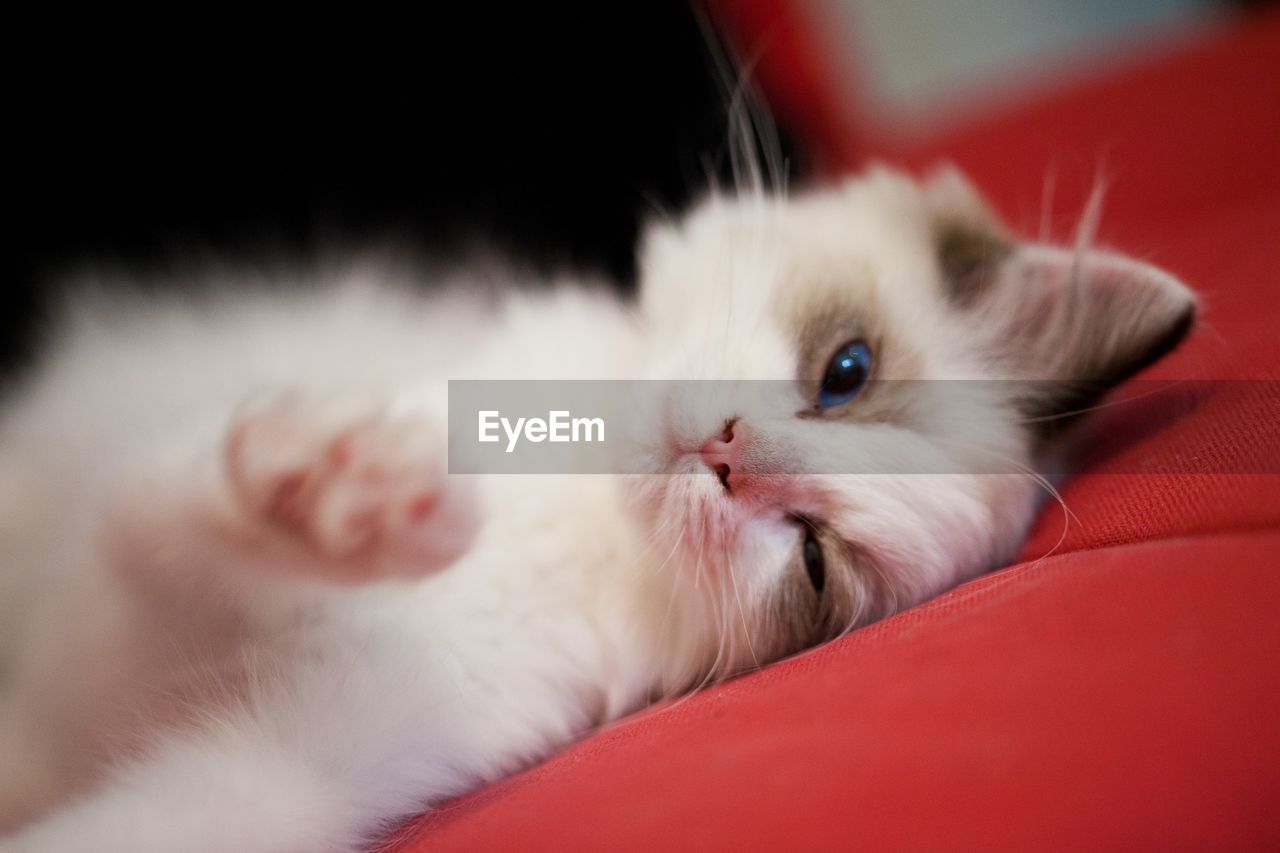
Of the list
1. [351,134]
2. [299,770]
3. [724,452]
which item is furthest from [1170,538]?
[351,134]

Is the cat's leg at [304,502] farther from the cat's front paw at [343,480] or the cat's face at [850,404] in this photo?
the cat's face at [850,404]

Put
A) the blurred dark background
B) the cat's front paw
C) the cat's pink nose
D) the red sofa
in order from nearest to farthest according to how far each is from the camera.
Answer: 1. the red sofa
2. the cat's front paw
3. the cat's pink nose
4. the blurred dark background

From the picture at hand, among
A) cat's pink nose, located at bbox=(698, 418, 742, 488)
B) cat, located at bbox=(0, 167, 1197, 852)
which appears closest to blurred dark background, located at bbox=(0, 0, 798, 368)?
cat, located at bbox=(0, 167, 1197, 852)

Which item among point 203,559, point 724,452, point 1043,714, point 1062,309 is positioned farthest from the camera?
point 1062,309

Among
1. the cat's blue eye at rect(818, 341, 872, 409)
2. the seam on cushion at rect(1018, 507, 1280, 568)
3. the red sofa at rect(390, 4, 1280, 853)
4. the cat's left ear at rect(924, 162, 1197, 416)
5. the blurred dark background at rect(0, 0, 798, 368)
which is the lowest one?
the red sofa at rect(390, 4, 1280, 853)

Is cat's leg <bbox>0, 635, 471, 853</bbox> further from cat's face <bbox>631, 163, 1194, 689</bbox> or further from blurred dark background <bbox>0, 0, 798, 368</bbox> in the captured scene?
blurred dark background <bbox>0, 0, 798, 368</bbox>

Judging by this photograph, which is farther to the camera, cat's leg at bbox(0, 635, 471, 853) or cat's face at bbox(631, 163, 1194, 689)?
cat's face at bbox(631, 163, 1194, 689)

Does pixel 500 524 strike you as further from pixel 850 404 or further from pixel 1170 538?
pixel 1170 538
